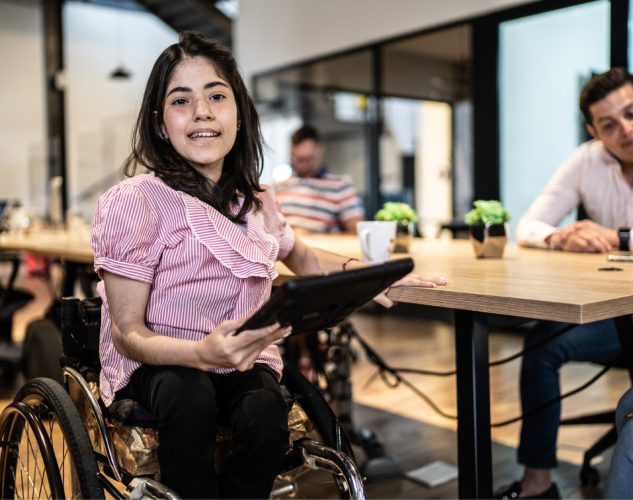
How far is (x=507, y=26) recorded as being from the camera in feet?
14.9

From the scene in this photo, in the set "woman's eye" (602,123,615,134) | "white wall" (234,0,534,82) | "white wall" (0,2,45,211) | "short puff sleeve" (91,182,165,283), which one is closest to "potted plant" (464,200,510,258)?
"woman's eye" (602,123,615,134)

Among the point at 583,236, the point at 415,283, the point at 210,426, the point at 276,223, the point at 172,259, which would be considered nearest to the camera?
the point at 210,426

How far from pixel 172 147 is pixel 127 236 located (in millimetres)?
252

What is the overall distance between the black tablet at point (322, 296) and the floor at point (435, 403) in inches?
31.6

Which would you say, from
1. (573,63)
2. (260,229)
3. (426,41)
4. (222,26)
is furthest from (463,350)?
(222,26)

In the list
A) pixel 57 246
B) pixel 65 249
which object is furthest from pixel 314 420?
pixel 57 246

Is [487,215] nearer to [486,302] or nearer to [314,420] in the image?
[486,302]

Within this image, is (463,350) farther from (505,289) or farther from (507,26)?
(507,26)

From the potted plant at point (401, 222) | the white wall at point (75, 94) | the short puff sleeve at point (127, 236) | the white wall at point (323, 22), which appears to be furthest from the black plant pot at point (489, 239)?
the white wall at point (75, 94)

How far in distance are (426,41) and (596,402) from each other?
2.83m

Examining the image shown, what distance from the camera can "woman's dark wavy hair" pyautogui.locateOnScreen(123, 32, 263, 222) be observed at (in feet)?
4.41

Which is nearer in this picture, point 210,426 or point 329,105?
point 210,426

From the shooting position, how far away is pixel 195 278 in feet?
4.14

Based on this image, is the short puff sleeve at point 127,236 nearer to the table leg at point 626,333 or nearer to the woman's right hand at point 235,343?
the woman's right hand at point 235,343
